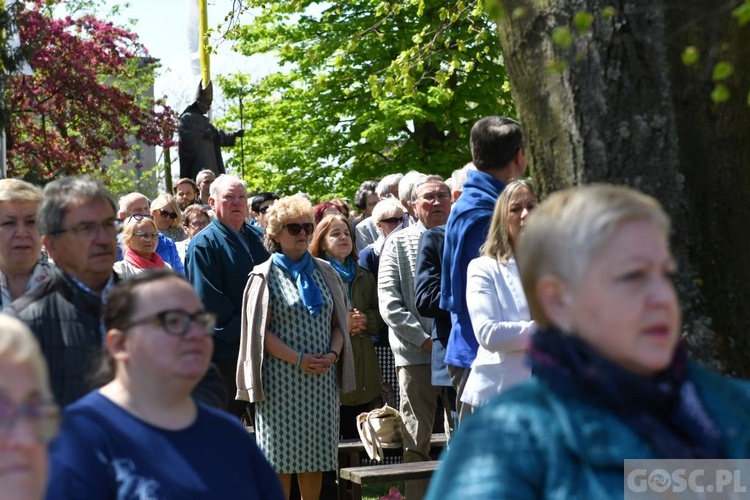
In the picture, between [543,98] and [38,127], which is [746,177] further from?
[38,127]

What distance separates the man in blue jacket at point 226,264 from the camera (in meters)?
8.07

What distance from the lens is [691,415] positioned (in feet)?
8.53

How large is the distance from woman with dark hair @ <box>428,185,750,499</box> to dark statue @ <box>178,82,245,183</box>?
1774cm

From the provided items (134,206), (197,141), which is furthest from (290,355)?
(197,141)

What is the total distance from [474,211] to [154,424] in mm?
3057

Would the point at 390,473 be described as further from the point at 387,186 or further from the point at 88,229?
the point at 387,186

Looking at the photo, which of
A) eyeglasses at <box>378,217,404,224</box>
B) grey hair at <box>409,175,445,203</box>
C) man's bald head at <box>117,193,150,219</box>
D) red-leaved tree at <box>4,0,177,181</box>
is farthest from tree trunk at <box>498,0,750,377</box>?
red-leaved tree at <box>4,0,177,181</box>

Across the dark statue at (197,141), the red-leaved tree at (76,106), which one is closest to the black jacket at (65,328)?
the dark statue at (197,141)

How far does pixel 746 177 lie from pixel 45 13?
23.8 metres

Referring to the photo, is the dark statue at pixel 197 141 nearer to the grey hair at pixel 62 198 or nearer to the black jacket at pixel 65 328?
the grey hair at pixel 62 198

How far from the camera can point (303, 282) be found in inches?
307

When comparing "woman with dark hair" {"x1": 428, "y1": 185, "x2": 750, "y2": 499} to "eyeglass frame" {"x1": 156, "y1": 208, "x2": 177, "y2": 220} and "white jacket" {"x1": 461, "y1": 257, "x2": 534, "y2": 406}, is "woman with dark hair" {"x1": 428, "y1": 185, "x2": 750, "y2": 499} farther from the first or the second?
"eyeglass frame" {"x1": 156, "y1": 208, "x2": 177, "y2": 220}

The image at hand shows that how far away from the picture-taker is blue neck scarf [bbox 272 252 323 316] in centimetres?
775

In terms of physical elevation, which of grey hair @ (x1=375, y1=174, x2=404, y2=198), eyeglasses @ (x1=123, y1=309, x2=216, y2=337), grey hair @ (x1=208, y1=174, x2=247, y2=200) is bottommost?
eyeglasses @ (x1=123, y1=309, x2=216, y2=337)
